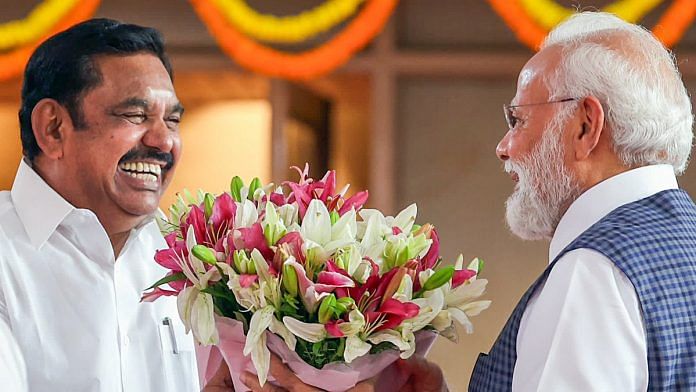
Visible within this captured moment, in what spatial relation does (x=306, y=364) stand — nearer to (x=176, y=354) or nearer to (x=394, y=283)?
(x=394, y=283)

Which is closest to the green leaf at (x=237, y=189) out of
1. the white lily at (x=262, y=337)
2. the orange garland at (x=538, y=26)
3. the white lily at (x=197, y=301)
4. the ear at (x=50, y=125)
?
the white lily at (x=197, y=301)

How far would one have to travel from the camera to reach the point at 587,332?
5.14ft

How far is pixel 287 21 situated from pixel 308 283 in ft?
11.2

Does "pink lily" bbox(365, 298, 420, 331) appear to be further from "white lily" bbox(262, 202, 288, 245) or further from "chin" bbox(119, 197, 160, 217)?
"chin" bbox(119, 197, 160, 217)

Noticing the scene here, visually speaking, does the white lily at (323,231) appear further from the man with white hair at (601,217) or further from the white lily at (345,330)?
the man with white hair at (601,217)

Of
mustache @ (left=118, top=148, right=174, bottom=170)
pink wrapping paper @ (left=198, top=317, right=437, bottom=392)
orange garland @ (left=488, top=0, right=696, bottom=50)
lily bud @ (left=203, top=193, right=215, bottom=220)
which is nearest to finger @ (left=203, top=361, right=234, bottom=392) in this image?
pink wrapping paper @ (left=198, top=317, right=437, bottom=392)

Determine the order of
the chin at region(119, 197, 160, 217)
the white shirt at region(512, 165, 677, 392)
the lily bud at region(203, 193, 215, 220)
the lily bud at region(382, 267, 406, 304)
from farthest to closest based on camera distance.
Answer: the chin at region(119, 197, 160, 217)
the lily bud at region(203, 193, 215, 220)
the lily bud at region(382, 267, 406, 304)
the white shirt at region(512, 165, 677, 392)

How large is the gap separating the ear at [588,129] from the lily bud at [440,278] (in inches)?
12.7

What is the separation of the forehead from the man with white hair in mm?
723

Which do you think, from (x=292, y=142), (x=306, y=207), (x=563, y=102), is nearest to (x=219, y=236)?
(x=306, y=207)

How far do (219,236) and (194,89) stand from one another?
404 centimetres

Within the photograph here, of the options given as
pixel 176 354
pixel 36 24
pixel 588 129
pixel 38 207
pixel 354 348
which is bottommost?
pixel 176 354

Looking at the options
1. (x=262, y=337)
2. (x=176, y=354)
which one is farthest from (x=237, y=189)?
(x=176, y=354)

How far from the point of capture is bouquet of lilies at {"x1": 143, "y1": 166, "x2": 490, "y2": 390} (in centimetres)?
165
